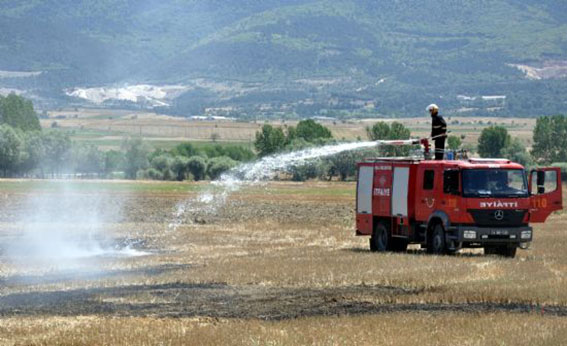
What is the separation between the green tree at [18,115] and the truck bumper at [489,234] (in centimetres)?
13924

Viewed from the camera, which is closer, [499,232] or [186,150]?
[499,232]

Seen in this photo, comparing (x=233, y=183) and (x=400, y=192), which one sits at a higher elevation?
(x=400, y=192)

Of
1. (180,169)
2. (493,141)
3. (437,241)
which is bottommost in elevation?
(437,241)

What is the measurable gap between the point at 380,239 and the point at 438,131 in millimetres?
4594

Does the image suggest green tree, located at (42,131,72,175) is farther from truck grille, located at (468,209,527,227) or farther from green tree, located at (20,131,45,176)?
truck grille, located at (468,209,527,227)

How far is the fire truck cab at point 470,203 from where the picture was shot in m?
34.6

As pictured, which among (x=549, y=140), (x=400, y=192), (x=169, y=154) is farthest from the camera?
(x=549, y=140)

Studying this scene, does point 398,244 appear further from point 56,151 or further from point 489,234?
point 56,151

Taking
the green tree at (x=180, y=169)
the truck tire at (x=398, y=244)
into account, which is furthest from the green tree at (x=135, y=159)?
the truck tire at (x=398, y=244)

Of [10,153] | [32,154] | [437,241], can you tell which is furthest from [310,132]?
[437,241]

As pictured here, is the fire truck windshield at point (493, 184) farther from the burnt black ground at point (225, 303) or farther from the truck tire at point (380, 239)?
the burnt black ground at point (225, 303)

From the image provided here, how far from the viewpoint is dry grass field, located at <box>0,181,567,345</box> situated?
19.8 metres

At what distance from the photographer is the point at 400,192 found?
124 feet

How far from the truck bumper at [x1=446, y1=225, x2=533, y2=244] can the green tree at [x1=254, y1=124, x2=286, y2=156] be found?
12490 centimetres
